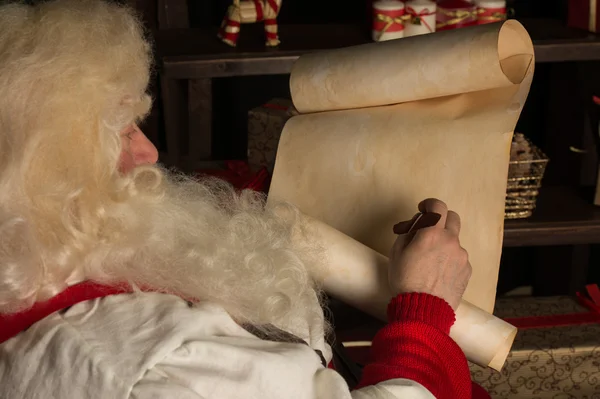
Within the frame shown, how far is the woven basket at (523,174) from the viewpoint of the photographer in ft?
5.64

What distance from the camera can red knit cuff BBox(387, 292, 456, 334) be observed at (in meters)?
1.10

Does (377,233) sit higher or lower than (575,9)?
lower

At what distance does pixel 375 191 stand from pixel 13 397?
0.73 m

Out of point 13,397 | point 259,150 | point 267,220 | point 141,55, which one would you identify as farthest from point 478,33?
point 13,397

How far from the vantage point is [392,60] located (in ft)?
4.36

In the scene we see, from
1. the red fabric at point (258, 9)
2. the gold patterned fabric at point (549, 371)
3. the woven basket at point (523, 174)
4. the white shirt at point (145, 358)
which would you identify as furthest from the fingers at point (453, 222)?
the red fabric at point (258, 9)

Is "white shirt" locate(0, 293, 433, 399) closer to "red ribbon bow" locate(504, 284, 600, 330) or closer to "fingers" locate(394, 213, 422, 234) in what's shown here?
"fingers" locate(394, 213, 422, 234)

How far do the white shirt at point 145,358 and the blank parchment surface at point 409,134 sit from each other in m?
0.52

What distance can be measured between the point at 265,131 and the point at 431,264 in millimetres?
781

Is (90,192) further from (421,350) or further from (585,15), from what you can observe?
(585,15)

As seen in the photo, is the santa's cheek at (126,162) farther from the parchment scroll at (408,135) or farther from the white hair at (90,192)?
the parchment scroll at (408,135)

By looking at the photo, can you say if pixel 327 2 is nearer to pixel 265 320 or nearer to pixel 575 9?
pixel 575 9

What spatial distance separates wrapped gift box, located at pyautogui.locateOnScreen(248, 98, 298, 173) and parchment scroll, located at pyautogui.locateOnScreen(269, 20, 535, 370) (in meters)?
0.39

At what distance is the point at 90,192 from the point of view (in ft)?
2.87
